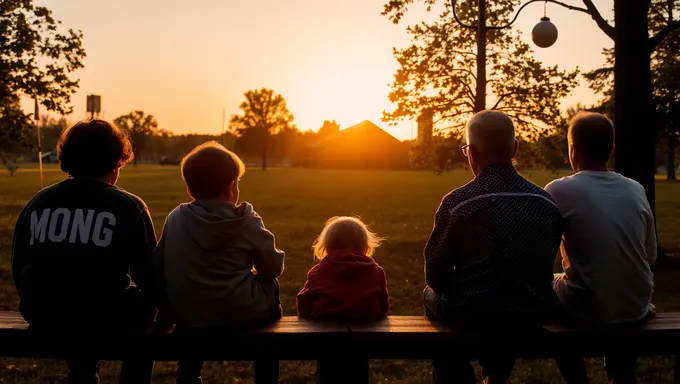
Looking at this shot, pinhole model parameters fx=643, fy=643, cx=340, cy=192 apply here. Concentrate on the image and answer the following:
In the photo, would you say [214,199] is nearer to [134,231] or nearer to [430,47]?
[134,231]

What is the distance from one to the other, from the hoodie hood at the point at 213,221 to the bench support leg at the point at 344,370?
819 millimetres

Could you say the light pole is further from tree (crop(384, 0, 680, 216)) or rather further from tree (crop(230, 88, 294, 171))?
tree (crop(230, 88, 294, 171))

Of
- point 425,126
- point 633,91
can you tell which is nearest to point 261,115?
point 425,126

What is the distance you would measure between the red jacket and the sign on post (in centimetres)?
1937

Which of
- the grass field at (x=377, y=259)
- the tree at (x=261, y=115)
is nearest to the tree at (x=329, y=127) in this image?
the tree at (x=261, y=115)

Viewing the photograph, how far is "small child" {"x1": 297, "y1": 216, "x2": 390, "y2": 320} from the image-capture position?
357 cm

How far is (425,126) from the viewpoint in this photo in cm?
1720

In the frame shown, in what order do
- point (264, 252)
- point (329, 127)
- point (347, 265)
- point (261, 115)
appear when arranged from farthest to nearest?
point (329, 127) → point (261, 115) → point (347, 265) → point (264, 252)

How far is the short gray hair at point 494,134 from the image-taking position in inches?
128

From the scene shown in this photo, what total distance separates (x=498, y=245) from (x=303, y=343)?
1.08m

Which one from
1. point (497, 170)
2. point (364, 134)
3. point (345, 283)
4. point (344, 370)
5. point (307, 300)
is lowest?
point (344, 370)

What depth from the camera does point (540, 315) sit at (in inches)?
125

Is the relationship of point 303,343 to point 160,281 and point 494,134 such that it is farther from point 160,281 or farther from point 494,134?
point 494,134

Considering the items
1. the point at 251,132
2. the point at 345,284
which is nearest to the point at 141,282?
the point at 345,284
